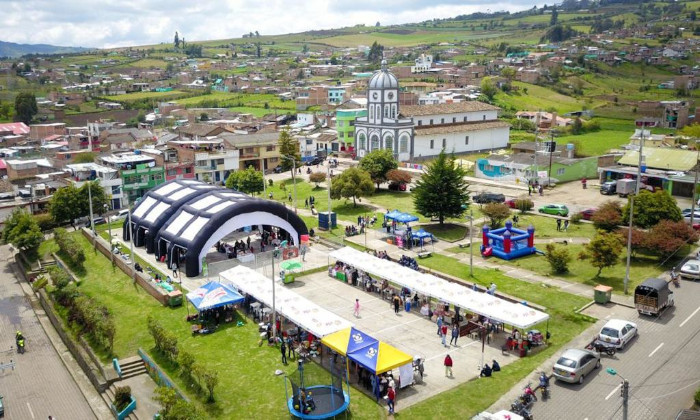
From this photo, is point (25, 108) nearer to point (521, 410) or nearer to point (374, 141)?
point (374, 141)

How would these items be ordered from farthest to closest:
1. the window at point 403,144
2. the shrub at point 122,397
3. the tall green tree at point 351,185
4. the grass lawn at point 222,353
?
the window at point 403,144 < the tall green tree at point 351,185 < the shrub at point 122,397 < the grass lawn at point 222,353

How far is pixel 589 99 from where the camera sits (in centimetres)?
12469

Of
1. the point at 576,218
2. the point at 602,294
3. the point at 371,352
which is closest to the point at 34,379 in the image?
the point at 371,352

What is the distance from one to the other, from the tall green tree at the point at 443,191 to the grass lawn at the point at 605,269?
757cm

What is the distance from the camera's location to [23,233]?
43.5 meters

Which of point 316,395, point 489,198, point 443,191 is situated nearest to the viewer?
point 316,395

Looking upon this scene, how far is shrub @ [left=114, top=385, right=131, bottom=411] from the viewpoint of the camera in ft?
72.4

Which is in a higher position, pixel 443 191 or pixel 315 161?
pixel 443 191

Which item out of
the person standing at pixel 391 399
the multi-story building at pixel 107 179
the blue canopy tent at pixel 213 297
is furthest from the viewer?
the multi-story building at pixel 107 179

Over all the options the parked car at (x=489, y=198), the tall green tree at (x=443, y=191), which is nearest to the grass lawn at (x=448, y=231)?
the tall green tree at (x=443, y=191)

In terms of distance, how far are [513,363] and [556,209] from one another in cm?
2647

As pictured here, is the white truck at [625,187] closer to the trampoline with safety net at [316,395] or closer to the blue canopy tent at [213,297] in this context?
the blue canopy tent at [213,297]

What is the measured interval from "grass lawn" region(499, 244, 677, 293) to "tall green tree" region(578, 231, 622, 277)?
109 centimetres

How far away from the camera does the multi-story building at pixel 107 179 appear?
186 feet
